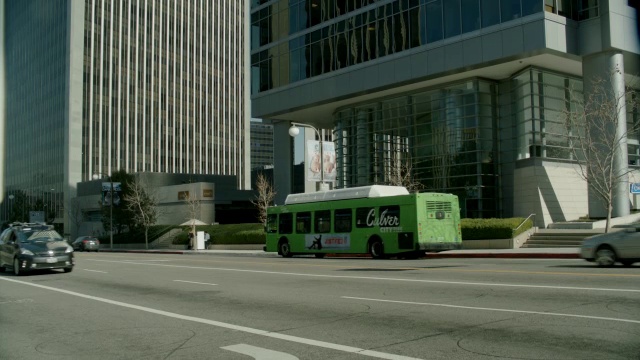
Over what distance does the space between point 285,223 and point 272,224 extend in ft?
4.39

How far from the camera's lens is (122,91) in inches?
4702

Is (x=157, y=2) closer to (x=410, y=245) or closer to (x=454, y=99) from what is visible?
(x=454, y=99)

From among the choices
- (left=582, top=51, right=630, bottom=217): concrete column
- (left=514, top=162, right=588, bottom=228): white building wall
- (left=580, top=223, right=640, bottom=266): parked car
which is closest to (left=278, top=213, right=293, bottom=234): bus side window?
(left=514, top=162, right=588, bottom=228): white building wall

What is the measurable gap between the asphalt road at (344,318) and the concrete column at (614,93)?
21371mm

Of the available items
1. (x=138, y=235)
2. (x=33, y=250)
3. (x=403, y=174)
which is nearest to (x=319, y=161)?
(x=403, y=174)

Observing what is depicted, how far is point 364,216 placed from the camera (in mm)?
27500

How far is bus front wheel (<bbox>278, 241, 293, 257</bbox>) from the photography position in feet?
106

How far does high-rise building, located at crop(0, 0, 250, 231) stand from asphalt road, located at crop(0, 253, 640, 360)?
105 m

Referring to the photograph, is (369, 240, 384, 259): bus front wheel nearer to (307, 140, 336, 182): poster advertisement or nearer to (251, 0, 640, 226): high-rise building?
(307, 140, 336, 182): poster advertisement

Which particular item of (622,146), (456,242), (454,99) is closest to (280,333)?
(456,242)

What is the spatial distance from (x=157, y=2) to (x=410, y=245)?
11559 cm

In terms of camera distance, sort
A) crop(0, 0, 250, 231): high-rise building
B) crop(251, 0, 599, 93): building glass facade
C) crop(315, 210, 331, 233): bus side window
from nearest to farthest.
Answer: crop(315, 210, 331, 233): bus side window < crop(251, 0, 599, 93): building glass facade < crop(0, 0, 250, 231): high-rise building

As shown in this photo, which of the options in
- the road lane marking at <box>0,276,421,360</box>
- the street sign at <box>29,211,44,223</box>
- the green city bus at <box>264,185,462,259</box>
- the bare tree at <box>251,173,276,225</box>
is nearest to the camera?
the road lane marking at <box>0,276,421,360</box>

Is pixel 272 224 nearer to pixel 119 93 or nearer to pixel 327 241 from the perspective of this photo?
pixel 327 241
